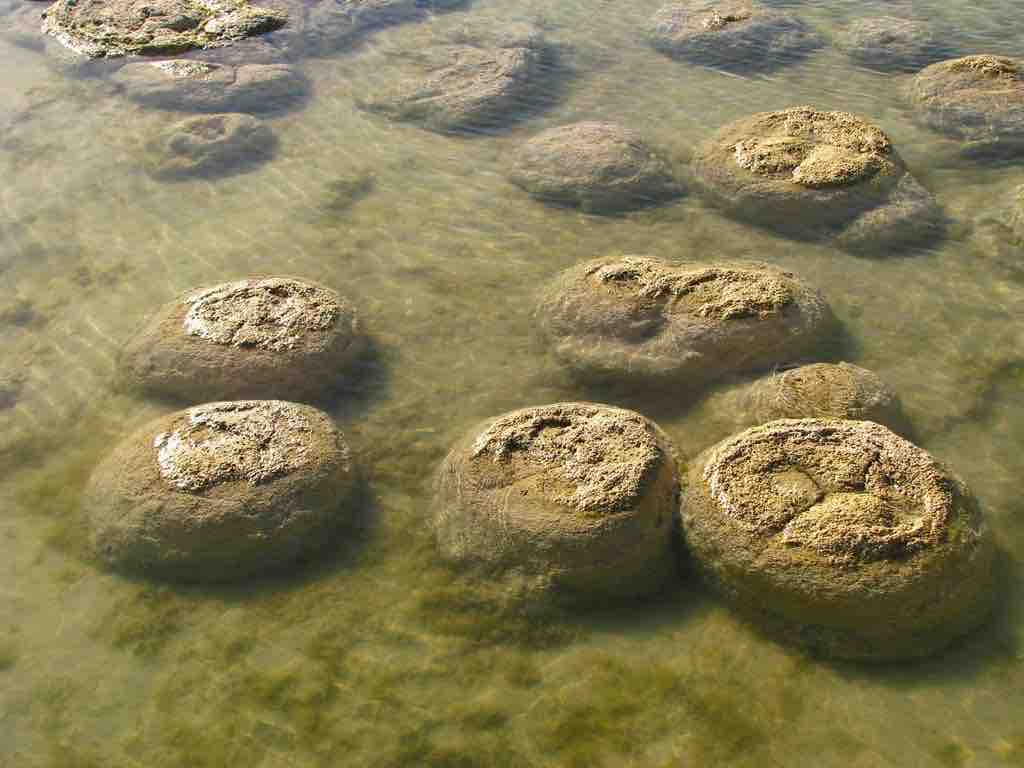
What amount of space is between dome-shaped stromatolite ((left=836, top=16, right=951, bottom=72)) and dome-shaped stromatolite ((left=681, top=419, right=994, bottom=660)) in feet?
20.1

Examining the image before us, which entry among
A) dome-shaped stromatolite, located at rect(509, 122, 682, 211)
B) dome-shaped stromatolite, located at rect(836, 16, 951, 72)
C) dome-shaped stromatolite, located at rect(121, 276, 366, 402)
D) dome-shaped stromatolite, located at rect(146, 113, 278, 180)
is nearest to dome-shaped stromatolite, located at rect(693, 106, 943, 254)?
dome-shaped stromatolite, located at rect(509, 122, 682, 211)

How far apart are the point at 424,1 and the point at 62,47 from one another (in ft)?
13.8

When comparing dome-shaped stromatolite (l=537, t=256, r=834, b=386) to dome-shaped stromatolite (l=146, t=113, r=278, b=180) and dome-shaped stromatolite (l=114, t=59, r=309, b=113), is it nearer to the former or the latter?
dome-shaped stromatolite (l=146, t=113, r=278, b=180)

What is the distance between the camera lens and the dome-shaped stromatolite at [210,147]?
331 inches

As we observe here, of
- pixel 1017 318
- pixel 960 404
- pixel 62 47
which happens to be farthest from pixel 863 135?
pixel 62 47

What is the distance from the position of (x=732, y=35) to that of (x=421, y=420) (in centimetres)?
624

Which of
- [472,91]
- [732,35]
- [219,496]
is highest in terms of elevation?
[732,35]

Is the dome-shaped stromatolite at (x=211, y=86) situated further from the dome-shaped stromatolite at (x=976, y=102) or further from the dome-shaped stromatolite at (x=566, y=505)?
the dome-shaped stromatolite at (x=976, y=102)

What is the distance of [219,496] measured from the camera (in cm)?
479

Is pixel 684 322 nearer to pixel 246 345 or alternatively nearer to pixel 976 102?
pixel 246 345

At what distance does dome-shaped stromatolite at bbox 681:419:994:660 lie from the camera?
415cm

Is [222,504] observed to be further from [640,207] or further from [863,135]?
[863,135]

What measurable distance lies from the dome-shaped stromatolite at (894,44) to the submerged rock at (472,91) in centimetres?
315

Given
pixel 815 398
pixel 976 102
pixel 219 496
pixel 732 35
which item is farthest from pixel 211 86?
pixel 976 102
